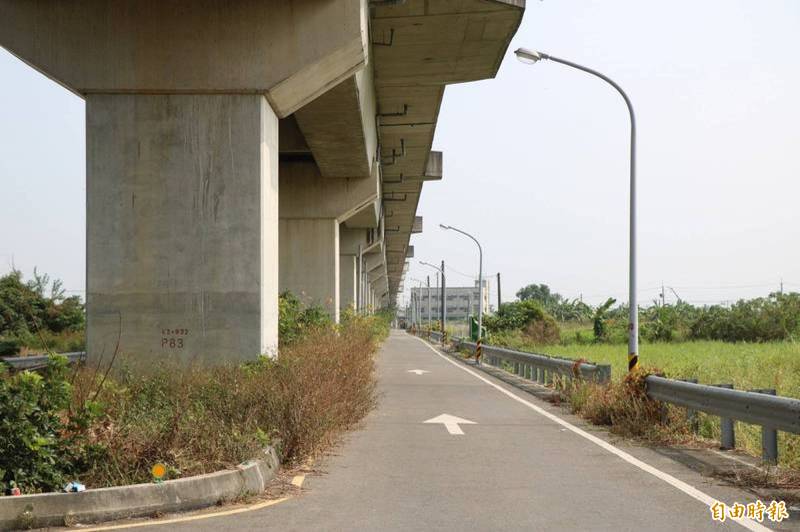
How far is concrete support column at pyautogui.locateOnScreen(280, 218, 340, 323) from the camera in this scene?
1291 inches

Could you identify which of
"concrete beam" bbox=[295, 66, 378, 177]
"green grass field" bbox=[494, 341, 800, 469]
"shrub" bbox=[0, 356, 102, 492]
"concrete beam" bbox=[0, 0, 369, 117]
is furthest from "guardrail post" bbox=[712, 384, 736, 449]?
"concrete beam" bbox=[295, 66, 378, 177]

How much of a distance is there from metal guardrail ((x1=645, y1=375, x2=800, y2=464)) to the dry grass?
14.6 feet

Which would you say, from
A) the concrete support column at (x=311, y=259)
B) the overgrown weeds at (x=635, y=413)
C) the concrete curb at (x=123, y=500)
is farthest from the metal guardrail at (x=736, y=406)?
the concrete support column at (x=311, y=259)

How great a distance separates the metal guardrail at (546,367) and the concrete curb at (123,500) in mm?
9514

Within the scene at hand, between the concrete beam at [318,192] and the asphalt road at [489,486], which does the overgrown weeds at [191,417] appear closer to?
the asphalt road at [489,486]

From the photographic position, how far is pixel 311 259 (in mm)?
33094

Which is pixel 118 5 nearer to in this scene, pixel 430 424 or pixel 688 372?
pixel 430 424

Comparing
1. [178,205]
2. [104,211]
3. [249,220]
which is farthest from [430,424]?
[104,211]

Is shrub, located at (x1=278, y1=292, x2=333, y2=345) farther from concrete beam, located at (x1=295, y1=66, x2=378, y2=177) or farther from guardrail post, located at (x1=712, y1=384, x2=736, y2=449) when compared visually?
guardrail post, located at (x1=712, y1=384, x2=736, y2=449)

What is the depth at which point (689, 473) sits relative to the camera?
9422 millimetres

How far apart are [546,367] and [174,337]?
994 cm

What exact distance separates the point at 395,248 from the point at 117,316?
6482cm

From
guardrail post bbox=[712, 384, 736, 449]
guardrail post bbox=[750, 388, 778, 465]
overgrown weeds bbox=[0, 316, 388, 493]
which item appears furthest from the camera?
guardrail post bbox=[712, 384, 736, 449]

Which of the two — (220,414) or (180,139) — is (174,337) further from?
(220,414)
